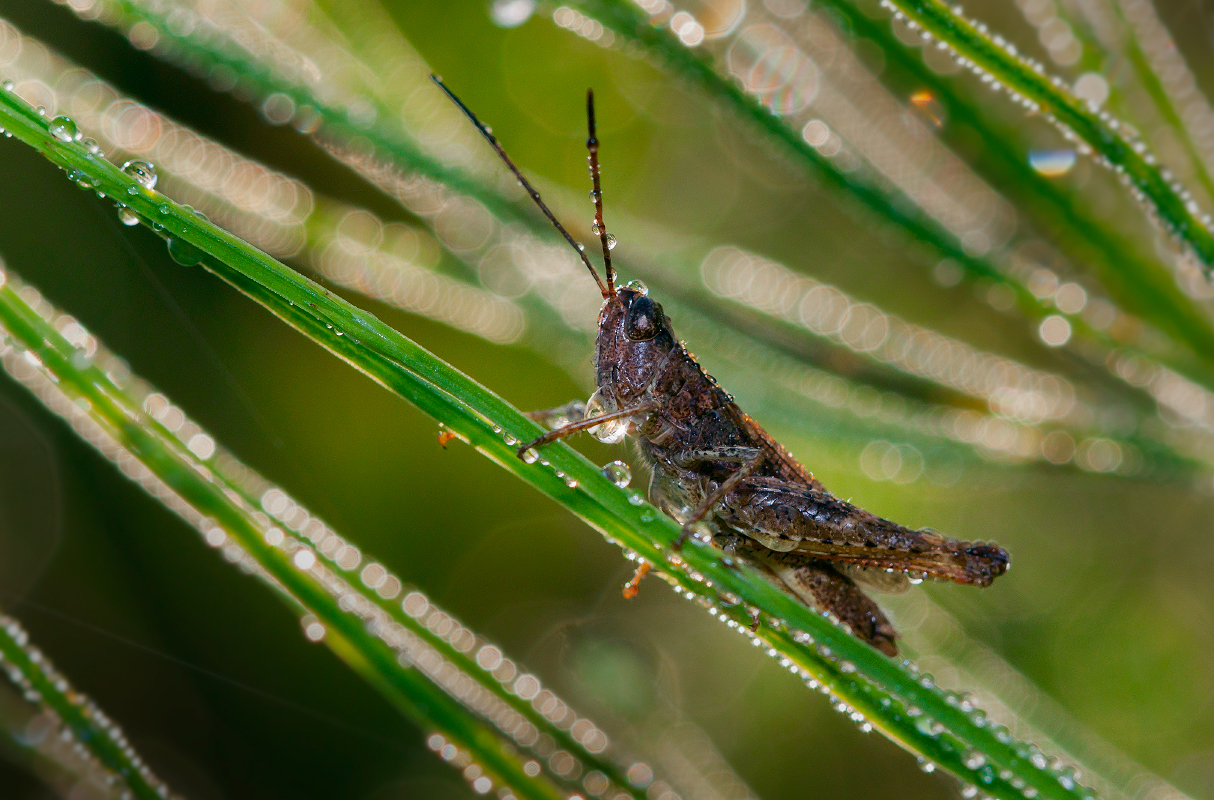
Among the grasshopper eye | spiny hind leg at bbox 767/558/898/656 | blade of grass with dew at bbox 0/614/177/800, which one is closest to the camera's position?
blade of grass with dew at bbox 0/614/177/800

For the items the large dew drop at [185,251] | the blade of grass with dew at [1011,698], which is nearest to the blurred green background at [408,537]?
the blade of grass with dew at [1011,698]

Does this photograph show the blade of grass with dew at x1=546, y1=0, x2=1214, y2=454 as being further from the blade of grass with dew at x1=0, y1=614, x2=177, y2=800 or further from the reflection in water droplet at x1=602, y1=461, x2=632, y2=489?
the blade of grass with dew at x1=0, y1=614, x2=177, y2=800

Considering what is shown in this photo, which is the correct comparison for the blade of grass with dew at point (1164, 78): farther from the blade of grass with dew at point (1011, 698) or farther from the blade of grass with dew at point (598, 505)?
the blade of grass with dew at point (598, 505)

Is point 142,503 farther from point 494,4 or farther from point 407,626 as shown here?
point 494,4


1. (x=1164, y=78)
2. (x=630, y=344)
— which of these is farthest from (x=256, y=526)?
(x=1164, y=78)

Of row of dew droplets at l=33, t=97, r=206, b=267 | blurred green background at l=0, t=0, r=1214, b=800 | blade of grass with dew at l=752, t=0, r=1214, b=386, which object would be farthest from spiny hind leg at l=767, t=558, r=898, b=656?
row of dew droplets at l=33, t=97, r=206, b=267

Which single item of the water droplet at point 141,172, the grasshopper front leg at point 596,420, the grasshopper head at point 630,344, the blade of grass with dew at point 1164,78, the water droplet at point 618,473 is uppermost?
the blade of grass with dew at point 1164,78
